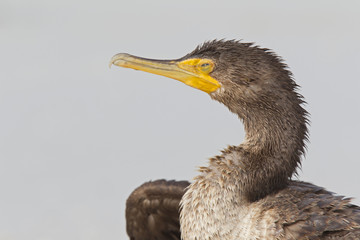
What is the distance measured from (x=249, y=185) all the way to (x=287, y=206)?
606mm

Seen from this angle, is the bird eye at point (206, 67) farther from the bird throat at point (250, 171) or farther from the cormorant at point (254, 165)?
the bird throat at point (250, 171)

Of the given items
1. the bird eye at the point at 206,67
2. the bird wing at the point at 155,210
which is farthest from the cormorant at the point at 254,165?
the bird wing at the point at 155,210

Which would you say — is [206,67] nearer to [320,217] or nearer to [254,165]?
[254,165]

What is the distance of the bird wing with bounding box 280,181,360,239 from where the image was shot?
6.90m

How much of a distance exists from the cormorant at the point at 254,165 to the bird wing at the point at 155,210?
1826 millimetres

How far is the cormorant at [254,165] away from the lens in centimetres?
713

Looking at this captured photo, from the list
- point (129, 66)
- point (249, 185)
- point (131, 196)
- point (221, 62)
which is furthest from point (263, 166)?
point (131, 196)

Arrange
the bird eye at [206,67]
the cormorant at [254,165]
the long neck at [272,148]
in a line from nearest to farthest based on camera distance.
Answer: the cormorant at [254,165], the long neck at [272,148], the bird eye at [206,67]

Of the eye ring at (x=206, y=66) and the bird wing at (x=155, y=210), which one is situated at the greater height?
the eye ring at (x=206, y=66)

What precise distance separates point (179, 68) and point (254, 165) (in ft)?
4.94

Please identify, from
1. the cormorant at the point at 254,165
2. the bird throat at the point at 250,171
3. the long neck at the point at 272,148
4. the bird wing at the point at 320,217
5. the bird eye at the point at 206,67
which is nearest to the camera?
the bird wing at the point at 320,217

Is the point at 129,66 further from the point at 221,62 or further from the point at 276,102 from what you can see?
the point at 276,102

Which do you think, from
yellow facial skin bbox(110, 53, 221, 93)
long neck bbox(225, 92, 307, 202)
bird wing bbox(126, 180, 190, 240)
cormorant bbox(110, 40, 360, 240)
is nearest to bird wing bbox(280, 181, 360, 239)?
cormorant bbox(110, 40, 360, 240)

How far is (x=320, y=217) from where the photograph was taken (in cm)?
700
